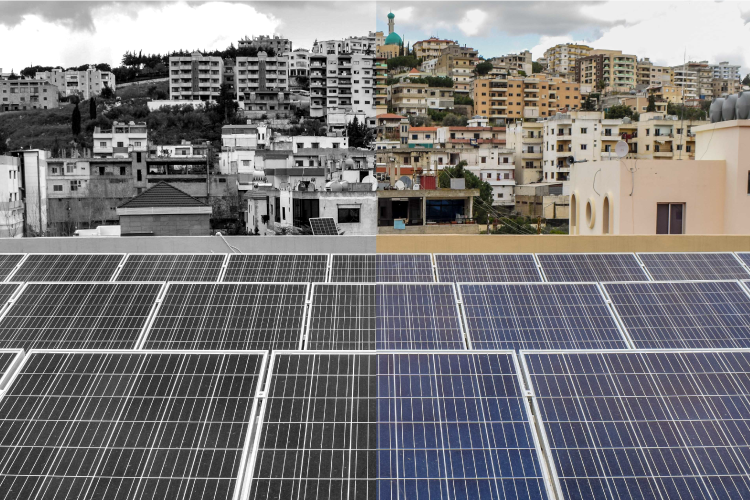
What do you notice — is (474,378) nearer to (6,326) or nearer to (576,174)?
(6,326)

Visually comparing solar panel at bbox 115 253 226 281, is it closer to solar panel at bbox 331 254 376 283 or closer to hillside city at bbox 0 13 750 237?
solar panel at bbox 331 254 376 283

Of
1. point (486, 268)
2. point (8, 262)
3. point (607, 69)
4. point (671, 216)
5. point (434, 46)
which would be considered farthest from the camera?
point (607, 69)

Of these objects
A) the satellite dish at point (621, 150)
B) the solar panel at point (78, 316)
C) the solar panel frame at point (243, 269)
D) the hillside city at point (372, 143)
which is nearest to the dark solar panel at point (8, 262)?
the solar panel at point (78, 316)

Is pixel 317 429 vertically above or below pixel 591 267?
below

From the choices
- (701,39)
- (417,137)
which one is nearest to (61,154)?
(417,137)

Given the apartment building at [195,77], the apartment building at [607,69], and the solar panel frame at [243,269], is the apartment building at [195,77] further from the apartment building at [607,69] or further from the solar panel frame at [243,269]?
the solar panel frame at [243,269]

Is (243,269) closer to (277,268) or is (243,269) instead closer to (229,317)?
(277,268)

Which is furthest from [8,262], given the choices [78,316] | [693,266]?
[693,266]
